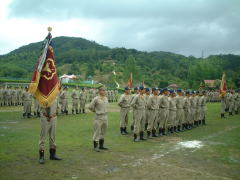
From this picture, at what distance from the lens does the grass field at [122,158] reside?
243 inches

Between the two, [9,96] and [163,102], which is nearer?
[163,102]

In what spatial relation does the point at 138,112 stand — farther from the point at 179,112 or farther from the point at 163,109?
the point at 179,112

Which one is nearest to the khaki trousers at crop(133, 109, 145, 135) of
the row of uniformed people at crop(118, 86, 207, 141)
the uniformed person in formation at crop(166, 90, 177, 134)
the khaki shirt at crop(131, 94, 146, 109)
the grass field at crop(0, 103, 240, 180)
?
the row of uniformed people at crop(118, 86, 207, 141)

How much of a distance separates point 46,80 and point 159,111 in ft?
20.4

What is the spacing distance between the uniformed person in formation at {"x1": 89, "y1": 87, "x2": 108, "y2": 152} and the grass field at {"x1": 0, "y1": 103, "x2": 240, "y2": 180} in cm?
34

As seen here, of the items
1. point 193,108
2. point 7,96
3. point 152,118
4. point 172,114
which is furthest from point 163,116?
point 7,96

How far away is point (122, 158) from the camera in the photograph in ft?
25.0

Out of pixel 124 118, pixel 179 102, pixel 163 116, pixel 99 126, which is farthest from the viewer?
pixel 179 102

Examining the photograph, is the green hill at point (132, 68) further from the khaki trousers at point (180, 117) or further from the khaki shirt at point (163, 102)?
the khaki shirt at point (163, 102)

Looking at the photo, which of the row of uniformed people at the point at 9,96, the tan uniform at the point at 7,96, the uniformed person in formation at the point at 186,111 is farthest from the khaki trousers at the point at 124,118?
the tan uniform at the point at 7,96

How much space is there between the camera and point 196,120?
1538 cm

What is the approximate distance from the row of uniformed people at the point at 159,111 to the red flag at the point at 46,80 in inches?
159

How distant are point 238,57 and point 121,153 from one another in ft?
415

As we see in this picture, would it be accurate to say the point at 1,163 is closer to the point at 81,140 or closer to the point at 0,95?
the point at 81,140
